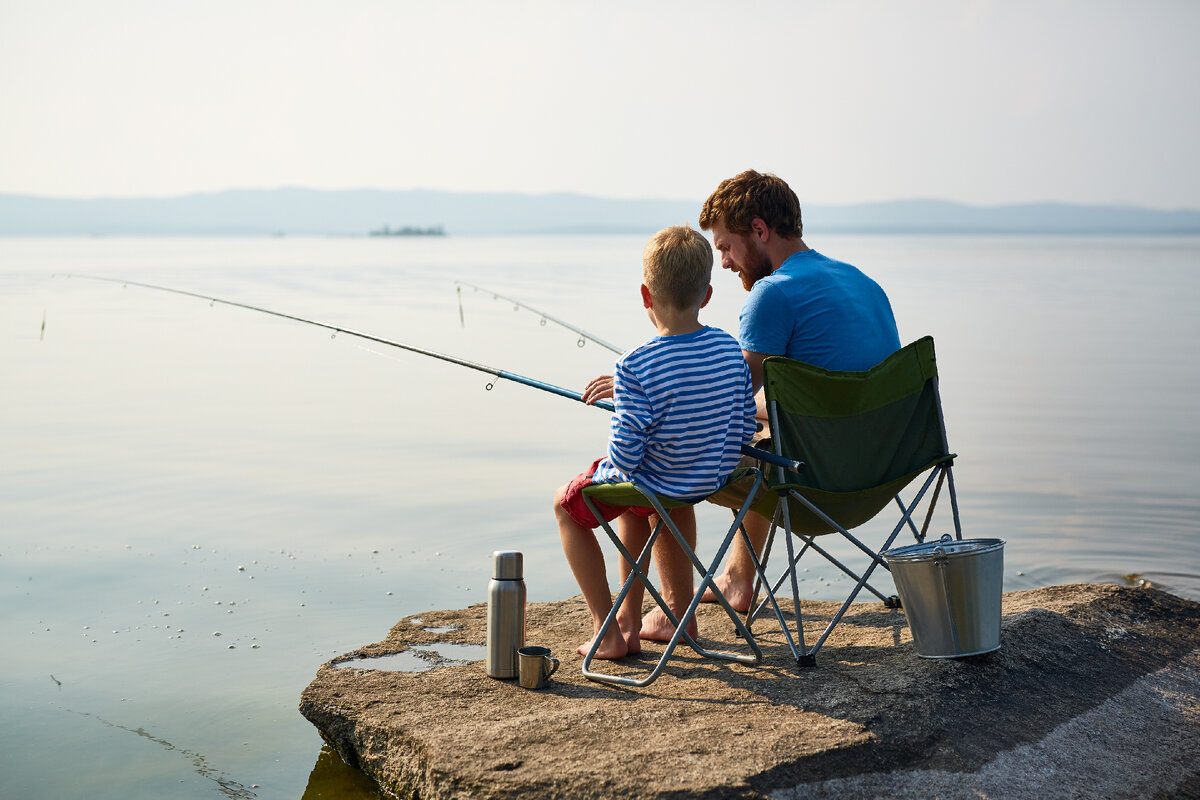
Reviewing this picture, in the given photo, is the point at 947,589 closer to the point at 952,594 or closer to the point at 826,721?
the point at 952,594

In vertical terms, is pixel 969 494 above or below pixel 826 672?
below

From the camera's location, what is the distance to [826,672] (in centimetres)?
316

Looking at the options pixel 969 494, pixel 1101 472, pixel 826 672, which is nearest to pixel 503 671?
pixel 826 672

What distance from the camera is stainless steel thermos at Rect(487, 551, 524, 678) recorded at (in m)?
3.25

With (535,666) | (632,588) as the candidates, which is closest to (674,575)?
(632,588)

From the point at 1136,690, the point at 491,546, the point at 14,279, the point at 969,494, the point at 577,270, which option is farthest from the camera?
the point at 577,270

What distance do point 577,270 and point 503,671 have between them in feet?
91.3

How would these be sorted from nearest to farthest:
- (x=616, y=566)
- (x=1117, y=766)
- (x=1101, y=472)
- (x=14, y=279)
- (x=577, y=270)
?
(x=1117, y=766)
(x=616, y=566)
(x=1101, y=472)
(x=14, y=279)
(x=577, y=270)

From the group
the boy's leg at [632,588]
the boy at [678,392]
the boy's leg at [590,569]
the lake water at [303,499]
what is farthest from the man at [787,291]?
the lake water at [303,499]

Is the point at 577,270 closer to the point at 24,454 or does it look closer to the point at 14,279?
the point at 14,279

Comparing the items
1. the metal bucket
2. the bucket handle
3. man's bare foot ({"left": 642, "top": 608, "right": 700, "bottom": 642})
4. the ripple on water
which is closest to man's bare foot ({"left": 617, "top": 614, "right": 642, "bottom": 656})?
man's bare foot ({"left": 642, "top": 608, "right": 700, "bottom": 642})

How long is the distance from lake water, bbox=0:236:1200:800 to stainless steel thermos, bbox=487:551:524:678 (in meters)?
0.48

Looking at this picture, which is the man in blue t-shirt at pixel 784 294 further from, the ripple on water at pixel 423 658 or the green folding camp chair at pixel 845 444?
the ripple on water at pixel 423 658

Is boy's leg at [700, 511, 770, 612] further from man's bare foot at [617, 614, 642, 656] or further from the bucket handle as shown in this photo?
the bucket handle
